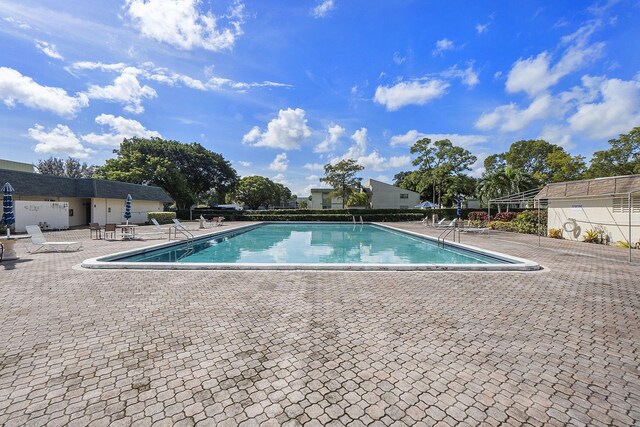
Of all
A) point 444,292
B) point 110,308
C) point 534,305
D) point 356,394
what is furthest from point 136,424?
point 534,305

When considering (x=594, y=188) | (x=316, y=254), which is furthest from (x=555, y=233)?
(x=316, y=254)

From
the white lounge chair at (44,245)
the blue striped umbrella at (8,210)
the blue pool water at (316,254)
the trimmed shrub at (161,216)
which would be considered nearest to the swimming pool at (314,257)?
the blue pool water at (316,254)

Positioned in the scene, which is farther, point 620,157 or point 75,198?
point 620,157

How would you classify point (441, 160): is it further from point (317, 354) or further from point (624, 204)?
point (317, 354)

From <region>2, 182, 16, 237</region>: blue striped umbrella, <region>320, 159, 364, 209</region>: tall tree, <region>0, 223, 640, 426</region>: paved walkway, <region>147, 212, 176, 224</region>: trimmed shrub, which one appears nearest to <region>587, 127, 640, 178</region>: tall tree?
<region>320, 159, 364, 209</region>: tall tree

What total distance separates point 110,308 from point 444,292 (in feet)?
19.3

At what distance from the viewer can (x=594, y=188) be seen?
555 inches

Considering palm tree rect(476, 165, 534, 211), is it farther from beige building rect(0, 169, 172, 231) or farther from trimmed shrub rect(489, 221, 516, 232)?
beige building rect(0, 169, 172, 231)

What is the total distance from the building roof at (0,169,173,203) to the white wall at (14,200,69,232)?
1.67 metres

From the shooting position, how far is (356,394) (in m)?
2.64

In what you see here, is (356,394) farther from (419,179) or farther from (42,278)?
(419,179)

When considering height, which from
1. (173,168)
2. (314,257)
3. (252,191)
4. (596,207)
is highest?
(173,168)

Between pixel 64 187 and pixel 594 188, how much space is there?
3388 cm

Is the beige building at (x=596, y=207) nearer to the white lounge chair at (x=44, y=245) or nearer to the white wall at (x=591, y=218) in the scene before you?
the white wall at (x=591, y=218)
